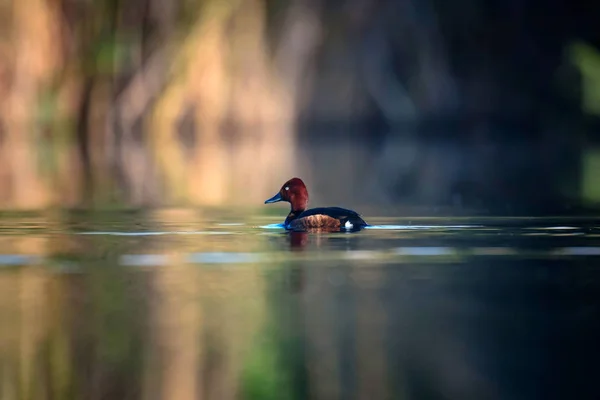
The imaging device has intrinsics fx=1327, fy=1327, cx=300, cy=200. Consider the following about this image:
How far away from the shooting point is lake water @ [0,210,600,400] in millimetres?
3285

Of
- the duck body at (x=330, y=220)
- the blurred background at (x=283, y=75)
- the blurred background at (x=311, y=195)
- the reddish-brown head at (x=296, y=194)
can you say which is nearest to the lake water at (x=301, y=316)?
the blurred background at (x=311, y=195)

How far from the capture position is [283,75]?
55.2 feet

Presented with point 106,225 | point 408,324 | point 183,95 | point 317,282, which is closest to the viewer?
point 408,324

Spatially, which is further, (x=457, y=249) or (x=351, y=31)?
(x=351, y=31)

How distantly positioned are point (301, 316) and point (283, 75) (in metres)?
12.8

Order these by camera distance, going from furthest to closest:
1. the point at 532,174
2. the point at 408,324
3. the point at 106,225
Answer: the point at 532,174 < the point at 106,225 < the point at 408,324

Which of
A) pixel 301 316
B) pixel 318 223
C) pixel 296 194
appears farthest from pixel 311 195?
pixel 301 316

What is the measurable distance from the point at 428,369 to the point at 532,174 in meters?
8.38

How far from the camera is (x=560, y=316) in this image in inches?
163

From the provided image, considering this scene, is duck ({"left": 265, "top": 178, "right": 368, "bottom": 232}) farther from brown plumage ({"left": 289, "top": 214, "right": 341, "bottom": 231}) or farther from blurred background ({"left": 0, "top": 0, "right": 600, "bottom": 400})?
blurred background ({"left": 0, "top": 0, "right": 600, "bottom": 400})

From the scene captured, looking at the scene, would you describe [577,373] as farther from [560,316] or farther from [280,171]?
[280,171]

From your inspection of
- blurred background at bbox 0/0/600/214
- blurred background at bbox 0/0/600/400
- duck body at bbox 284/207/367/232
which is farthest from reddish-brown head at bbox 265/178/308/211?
blurred background at bbox 0/0/600/214

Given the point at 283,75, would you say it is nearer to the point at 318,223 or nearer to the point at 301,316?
the point at 318,223

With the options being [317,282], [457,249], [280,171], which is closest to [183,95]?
[280,171]
